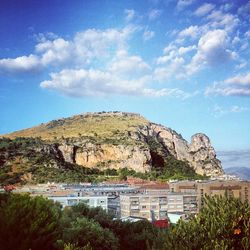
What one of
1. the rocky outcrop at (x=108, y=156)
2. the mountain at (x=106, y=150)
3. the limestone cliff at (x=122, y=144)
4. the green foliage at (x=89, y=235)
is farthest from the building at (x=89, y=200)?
the rocky outcrop at (x=108, y=156)

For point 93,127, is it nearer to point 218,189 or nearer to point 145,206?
point 218,189

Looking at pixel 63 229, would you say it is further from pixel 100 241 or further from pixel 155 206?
pixel 155 206

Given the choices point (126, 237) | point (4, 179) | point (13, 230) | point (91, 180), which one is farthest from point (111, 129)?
point (13, 230)

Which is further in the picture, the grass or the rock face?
the grass

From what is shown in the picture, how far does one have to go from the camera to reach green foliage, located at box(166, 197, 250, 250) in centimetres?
1942

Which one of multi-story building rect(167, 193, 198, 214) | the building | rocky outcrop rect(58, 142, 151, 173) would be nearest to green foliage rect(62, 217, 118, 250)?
the building

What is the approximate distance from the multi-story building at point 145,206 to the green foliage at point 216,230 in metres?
55.0

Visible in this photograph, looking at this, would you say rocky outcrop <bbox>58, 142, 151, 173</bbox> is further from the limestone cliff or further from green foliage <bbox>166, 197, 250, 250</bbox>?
green foliage <bbox>166, 197, 250, 250</bbox>

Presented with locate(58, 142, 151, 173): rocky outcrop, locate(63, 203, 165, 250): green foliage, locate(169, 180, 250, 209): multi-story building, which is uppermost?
locate(58, 142, 151, 173): rocky outcrop

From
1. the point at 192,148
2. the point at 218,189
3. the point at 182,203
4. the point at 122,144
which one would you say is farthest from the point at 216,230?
the point at 192,148

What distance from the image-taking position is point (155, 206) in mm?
77625

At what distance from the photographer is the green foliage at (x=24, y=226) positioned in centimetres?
2680

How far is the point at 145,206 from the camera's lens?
76.8m

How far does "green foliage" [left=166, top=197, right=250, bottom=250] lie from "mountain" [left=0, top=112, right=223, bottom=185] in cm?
8858
